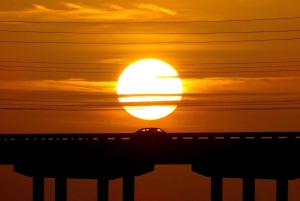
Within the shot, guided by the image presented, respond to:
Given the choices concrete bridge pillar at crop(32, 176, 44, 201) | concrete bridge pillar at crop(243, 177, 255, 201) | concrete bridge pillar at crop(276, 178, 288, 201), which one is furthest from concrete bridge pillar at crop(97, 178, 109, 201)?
concrete bridge pillar at crop(276, 178, 288, 201)

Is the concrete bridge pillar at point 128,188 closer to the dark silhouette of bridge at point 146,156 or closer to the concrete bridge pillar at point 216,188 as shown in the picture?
the dark silhouette of bridge at point 146,156

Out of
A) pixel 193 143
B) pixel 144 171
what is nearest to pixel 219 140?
pixel 193 143

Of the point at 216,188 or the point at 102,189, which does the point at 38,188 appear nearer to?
the point at 102,189

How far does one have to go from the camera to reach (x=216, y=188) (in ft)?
377

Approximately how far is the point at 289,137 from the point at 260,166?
463cm

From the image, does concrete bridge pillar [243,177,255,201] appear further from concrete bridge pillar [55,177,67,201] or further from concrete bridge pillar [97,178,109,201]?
concrete bridge pillar [55,177,67,201]

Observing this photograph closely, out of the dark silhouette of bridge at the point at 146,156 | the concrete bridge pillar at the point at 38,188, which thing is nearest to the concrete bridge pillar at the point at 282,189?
the dark silhouette of bridge at the point at 146,156

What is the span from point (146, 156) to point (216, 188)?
382 inches

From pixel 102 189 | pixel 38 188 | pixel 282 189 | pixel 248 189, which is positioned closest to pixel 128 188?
pixel 102 189

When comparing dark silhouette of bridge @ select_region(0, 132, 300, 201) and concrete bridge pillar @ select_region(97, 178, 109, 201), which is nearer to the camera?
dark silhouette of bridge @ select_region(0, 132, 300, 201)

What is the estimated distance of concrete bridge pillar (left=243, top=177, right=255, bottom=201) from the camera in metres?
115

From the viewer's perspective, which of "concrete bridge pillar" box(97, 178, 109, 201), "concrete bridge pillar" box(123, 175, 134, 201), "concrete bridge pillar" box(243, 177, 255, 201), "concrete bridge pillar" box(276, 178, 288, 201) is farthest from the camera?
"concrete bridge pillar" box(97, 178, 109, 201)

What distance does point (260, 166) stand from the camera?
354 feet

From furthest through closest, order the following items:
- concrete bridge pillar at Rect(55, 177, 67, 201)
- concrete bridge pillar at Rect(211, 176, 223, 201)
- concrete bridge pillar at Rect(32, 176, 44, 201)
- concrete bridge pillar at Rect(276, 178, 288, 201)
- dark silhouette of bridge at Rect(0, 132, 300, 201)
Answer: concrete bridge pillar at Rect(32, 176, 44, 201), concrete bridge pillar at Rect(55, 177, 67, 201), concrete bridge pillar at Rect(211, 176, 223, 201), concrete bridge pillar at Rect(276, 178, 288, 201), dark silhouette of bridge at Rect(0, 132, 300, 201)
